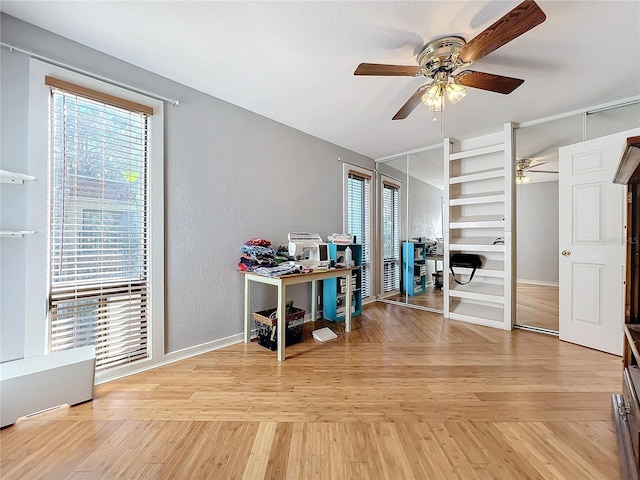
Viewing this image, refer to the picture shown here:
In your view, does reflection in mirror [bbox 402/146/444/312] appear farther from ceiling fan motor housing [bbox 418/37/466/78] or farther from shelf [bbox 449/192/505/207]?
ceiling fan motor housing [bbox 418/37/466/78]

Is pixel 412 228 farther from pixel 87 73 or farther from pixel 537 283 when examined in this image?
pixel 87 73

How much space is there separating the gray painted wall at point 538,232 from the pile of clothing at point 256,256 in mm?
3054

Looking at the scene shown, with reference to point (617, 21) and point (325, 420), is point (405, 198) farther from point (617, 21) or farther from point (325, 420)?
point (325, 420)

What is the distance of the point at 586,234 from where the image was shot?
100 inches

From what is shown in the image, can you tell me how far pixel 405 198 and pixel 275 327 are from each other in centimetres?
290

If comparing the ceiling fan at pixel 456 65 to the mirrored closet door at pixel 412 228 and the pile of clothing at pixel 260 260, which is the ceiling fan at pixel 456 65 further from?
the mirrored closet door at pixel 412 228

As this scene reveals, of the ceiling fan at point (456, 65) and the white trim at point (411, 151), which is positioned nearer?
the ceiling fan at point (456, 65)

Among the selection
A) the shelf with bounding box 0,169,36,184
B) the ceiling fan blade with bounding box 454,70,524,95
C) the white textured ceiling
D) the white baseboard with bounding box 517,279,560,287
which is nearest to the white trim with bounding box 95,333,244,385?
the shelf with bounding box 0,169,36,184

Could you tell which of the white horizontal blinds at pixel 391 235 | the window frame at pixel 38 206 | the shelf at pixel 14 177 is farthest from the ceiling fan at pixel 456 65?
the white horizontal blinds at pixel 391 235

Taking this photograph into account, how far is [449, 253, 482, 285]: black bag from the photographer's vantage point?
3381 mm

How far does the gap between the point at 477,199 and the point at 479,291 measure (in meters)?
1.21

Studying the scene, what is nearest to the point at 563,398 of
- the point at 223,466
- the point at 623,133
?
the point at 223,466

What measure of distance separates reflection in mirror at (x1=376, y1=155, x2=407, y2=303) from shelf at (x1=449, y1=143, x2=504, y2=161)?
32.3 inches

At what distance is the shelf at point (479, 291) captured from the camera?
10.5 feet
